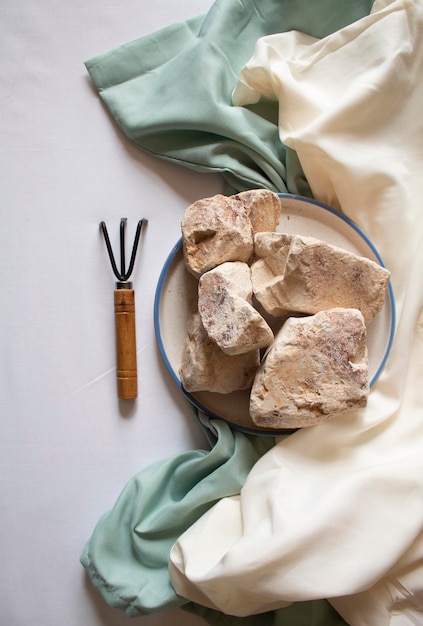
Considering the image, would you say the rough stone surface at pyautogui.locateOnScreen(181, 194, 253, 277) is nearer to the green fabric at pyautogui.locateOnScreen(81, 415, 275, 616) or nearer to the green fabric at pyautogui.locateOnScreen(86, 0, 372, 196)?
the green fabric at pyautogui.locateOnScreen(86, 0, 372, 196)

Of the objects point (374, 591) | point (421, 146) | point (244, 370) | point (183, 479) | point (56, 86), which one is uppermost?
point (56, 86)

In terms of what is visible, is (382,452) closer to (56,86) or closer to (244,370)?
(244,370)

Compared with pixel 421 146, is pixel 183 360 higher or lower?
lower

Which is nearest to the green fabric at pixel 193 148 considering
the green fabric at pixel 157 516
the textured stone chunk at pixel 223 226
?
the green fabric at pixel 157 516

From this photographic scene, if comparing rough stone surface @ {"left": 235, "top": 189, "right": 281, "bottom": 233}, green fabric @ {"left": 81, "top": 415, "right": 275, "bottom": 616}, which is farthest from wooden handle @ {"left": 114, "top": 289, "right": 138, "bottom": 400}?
rough stone surface @ {"left": 235, "top": 189, "right": 281, "bottom": 233}

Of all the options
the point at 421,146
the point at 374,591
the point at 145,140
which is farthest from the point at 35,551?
the point at 421,146

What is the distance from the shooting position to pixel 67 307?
0.95 m

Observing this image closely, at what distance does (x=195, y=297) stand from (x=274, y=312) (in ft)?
0.46

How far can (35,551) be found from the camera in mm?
934

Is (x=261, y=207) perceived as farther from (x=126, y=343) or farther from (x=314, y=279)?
(x=126, y=343)

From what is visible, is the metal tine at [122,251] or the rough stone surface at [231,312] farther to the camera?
the metal tine at [122,251]

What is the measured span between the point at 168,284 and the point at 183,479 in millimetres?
302

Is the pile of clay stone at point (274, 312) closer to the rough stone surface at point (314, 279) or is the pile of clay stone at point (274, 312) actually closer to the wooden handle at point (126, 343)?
the rough stone surface at point (314, 279)

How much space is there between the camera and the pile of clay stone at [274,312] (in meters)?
0.78
